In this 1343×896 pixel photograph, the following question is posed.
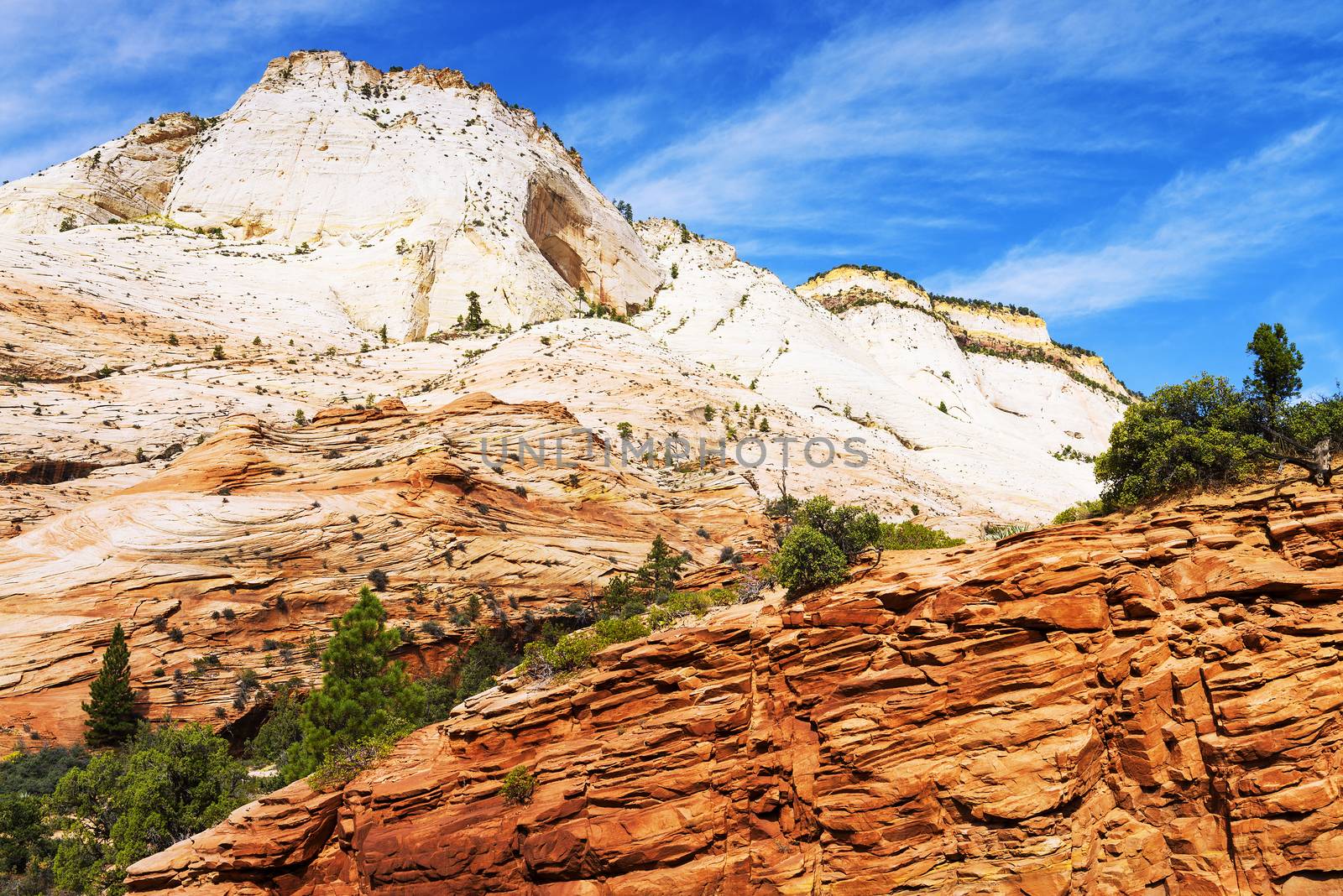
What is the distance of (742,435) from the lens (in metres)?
53.1

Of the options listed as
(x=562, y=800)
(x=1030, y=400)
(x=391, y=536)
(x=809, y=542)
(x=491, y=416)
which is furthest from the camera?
(x=1030, y=400)

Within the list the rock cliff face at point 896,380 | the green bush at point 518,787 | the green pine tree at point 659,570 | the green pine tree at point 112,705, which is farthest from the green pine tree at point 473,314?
the green bush at point 518,787

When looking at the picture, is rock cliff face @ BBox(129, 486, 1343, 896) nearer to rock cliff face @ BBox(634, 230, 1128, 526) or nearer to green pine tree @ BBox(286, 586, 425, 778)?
green pine tree @ BBox(286, 586, 425, 778)

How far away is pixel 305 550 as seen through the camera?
108ft

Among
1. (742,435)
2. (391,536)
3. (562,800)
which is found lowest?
(562,800)

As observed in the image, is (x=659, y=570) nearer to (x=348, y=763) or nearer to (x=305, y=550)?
(x=305, y=550)

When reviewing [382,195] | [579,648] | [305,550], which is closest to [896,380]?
[382,195]

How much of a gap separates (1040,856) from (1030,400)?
117741 mm

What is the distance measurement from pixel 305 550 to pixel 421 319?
44055 mm

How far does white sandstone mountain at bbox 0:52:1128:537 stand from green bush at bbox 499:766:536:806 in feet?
93.2

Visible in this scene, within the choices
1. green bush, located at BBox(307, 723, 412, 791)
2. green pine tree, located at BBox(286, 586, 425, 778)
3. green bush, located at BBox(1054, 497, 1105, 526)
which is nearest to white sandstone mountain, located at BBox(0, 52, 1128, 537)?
green pine tree, located at BBox(286, 586, 425, 778)

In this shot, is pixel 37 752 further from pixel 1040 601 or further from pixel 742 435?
pixel 742 435

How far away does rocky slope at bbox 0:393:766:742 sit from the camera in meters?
28.6

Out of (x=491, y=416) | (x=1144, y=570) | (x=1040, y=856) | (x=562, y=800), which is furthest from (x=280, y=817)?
(x=491, y=416)
